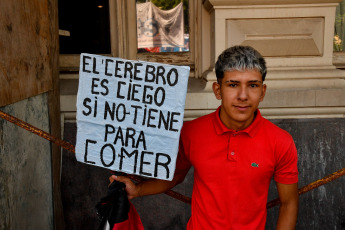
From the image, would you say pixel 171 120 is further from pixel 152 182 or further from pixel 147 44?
pixel 147 44

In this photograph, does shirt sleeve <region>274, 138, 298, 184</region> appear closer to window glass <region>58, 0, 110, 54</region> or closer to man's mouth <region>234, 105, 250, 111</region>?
man's mouth <region>234, 105, 250, 111</region>

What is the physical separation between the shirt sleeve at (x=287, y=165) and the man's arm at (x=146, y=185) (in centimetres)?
59

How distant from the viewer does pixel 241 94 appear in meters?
1.80

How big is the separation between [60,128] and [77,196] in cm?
74

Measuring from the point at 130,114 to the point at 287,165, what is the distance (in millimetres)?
874

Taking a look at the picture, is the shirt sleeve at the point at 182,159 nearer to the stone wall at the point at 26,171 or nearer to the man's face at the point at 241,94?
the man's face at the point at 241,94

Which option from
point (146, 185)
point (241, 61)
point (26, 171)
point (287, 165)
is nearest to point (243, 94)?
point (241, 61)

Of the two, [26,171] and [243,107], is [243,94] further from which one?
[26,171]

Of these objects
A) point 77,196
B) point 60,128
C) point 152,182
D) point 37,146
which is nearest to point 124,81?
point 152,182

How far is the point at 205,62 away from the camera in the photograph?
4.03 metres

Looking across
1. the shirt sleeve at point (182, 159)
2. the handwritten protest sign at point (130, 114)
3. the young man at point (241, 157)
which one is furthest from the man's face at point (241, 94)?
the shirt sleeve at point (182, 159)

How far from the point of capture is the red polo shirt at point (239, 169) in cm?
181

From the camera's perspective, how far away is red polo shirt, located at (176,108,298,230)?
71.2 inches

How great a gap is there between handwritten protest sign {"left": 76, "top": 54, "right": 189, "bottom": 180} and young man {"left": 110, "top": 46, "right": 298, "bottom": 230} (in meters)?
0.19
